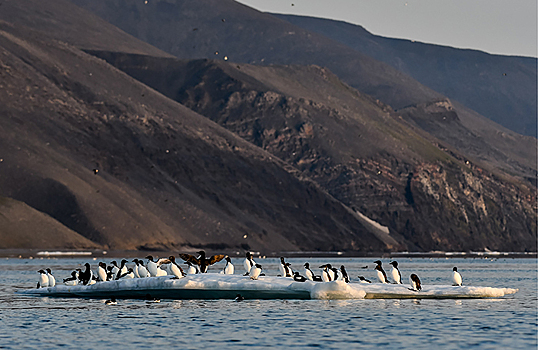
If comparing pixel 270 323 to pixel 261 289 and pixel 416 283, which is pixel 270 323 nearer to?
pixel 261 289

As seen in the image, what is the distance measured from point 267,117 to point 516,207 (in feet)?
196

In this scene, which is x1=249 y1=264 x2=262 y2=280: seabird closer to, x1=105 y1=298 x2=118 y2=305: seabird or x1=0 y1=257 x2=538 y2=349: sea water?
x1=0 y1=257 x2=538 y2=349: sea water

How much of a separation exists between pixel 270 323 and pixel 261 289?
9512mm

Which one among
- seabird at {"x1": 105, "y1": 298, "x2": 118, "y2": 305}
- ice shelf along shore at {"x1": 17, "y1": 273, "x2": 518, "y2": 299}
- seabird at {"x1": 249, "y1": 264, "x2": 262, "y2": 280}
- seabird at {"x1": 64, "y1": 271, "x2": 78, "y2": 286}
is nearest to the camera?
seabird at {"x1": 105, "y1": 298, "x2": 118, "y2": 305}

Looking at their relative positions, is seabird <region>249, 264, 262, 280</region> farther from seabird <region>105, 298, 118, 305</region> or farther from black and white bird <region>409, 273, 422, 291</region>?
black and white bird <region>409, 273, 422, 291</region>

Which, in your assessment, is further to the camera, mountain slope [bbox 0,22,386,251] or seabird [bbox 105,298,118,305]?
mountain slope [bbox 0,22,386,251]

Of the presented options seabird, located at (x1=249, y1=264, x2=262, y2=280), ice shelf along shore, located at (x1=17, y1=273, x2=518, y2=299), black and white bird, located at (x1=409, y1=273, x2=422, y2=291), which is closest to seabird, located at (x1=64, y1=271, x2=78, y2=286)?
ice shelf along shore, located at (x1=17, y1=273, x2=518, y2=299)

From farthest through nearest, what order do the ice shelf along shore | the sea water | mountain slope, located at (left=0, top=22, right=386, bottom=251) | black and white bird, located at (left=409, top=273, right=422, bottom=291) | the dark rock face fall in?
1. the dark rock face
2. mountain slope, located at (left=0, top=22, right=386, bottom=251)
3. black and white bird, located at (left=409, top=273, right=422, bottom=291)
4. the ice shelf along shore
5. the sea water

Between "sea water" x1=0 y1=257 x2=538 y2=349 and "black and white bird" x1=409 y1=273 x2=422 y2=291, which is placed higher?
"black and white bird" x1=409 y1=273 x2=422 y2=291

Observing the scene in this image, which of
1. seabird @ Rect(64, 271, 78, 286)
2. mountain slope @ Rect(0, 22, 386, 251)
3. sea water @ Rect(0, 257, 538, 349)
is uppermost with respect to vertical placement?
mountain slope @ Rect(0, 22, 386, 251)

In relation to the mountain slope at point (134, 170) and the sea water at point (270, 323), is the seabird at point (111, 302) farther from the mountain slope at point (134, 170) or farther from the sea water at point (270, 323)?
the mountain slope at point (134, 170)

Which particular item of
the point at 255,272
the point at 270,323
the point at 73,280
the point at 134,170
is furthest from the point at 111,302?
the point at 134,170

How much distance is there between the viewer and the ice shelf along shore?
46.0 m

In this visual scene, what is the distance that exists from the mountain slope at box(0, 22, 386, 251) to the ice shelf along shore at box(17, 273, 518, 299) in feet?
226
